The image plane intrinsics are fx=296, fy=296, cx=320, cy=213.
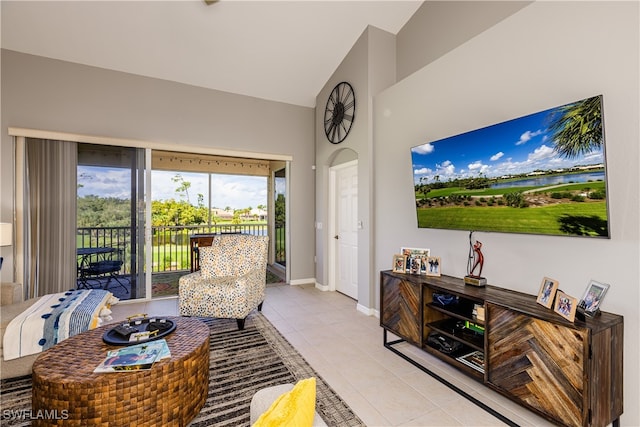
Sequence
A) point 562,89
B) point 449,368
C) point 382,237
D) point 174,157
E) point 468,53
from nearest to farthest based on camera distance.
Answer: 1. point 562,89
2. point 449,368
3. point 468,53
4. point 382,237
5. point 174,157

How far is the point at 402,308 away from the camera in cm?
266

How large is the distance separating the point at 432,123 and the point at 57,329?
3.74 metres

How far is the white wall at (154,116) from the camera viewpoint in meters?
3.55

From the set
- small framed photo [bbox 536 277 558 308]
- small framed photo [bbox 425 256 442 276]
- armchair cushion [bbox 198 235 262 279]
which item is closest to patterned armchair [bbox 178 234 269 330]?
armchair cushion [bbox 198 235 262 279]

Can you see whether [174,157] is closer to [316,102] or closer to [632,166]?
[316,102]

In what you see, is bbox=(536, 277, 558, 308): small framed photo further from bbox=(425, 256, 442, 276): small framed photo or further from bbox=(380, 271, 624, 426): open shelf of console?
bbox=(425, 256, 442, 276): small framed photo

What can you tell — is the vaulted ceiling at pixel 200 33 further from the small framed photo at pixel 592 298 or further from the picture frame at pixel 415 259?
the small framed photo at pixel 592 298

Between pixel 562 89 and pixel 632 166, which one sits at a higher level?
pixel 562 89

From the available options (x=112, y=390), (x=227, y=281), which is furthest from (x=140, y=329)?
(x=227, y=281)

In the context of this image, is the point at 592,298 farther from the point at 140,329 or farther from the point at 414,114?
the point at 140,329

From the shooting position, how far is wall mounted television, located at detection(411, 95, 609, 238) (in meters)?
1.70

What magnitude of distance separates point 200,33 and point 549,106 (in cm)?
373

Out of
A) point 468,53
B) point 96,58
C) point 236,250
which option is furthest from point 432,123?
point 96,58

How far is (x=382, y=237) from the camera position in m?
3.65
